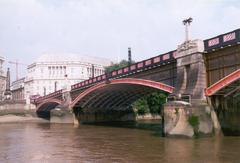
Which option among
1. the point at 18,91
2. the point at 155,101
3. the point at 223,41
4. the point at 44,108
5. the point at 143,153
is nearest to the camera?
the point at 143,153

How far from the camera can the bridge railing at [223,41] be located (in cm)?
2380

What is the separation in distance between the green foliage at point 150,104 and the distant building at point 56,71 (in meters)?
39.1

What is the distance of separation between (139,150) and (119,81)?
59.7 ft

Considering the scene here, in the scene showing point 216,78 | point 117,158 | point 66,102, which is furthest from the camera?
point 66,102

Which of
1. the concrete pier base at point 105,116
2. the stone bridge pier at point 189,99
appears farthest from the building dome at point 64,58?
the stone bridge pier at point 189,99

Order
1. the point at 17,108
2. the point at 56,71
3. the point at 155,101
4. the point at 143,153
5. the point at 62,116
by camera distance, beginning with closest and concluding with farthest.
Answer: the point at 143,153, the point at 62,116, the point at 155,101, the point at 17,108, the point at 56,71

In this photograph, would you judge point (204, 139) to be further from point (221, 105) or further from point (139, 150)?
point (139, 150)

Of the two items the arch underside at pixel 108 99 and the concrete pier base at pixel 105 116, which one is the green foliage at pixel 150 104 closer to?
the concrete pier base at pixel 105 116

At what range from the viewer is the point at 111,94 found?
52.8 m

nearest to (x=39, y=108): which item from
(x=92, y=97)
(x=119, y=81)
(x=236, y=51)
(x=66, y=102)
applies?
(x=66, y=102)

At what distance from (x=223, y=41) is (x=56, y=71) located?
284ft

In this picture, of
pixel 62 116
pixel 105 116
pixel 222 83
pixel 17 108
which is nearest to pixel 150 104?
pixel 105 116

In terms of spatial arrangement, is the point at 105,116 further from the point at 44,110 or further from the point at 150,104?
the point at 44,110

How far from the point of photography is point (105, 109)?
61906 millimetres
